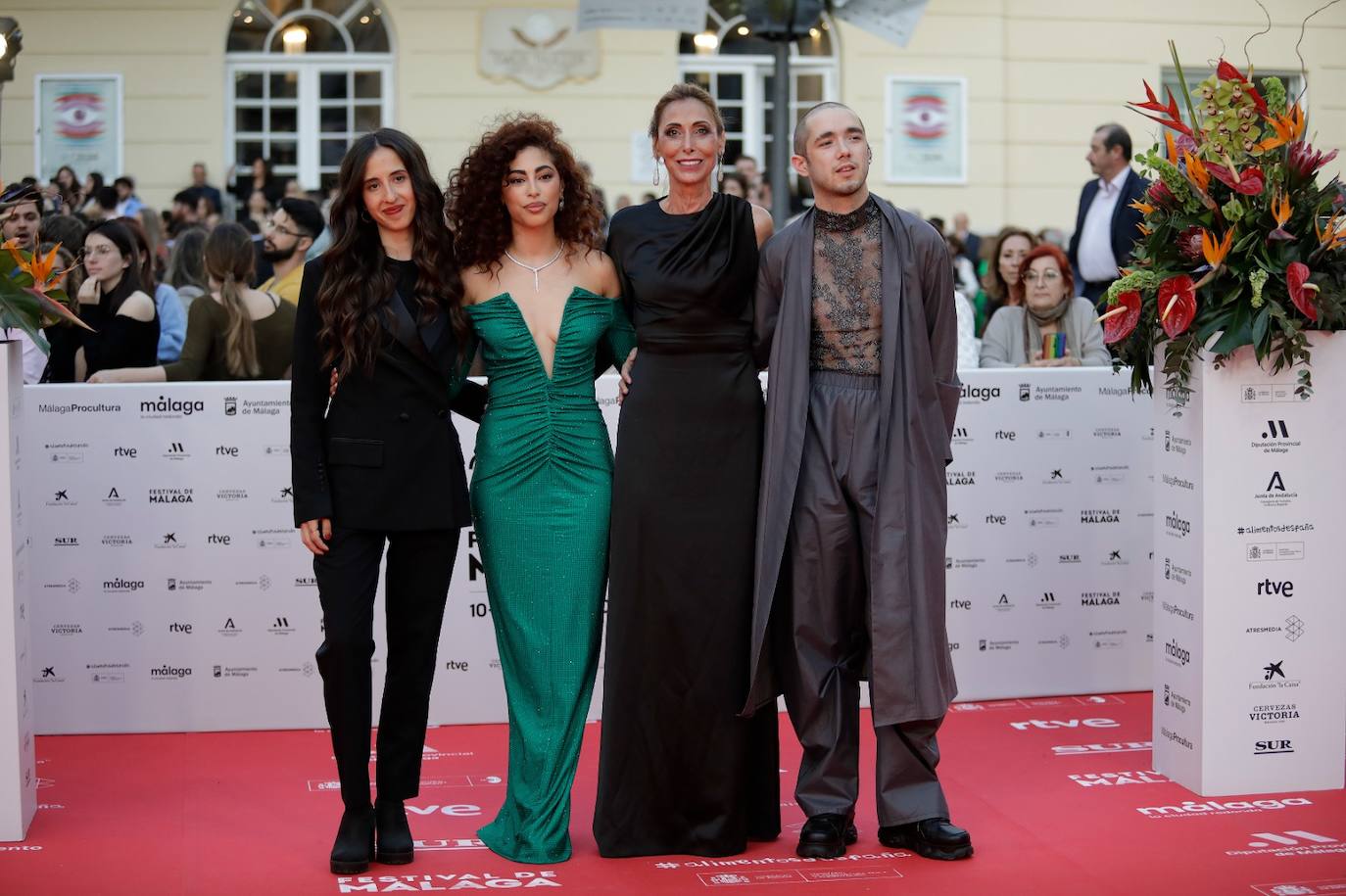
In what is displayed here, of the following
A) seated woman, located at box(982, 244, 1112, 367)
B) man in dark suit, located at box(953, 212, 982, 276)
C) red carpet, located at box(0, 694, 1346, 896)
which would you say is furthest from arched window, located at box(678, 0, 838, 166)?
red carpet, located at box(0, 694, 1346, 896)

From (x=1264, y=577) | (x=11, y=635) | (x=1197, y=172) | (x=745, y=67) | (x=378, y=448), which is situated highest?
(x=745, y=67)

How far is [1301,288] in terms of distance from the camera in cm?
459

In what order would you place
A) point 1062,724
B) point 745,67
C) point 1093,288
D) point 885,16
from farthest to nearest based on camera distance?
point 745,67, point 885,16, point 1093,288, point 1062,724

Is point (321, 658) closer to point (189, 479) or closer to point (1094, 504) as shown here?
point (189, 479)

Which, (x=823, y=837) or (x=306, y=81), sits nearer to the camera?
(x=823, y=837)

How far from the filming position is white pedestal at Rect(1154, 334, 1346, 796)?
485 cm

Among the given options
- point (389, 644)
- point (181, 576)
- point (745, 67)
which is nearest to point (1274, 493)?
point (389, 644)

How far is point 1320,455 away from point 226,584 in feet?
11.8

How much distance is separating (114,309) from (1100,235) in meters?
4.71

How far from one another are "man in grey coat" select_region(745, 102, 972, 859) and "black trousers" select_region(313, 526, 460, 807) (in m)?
0.85

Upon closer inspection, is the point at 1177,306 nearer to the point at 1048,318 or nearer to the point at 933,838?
the point at 933,838

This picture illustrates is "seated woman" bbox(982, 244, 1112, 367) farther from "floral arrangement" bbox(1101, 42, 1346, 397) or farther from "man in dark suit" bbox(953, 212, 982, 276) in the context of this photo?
"man in dark suit" bbox(953, 212, 982, 276)

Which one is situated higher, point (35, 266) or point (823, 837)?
point (35, 266)

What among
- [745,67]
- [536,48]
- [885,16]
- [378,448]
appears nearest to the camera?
[378,448]
